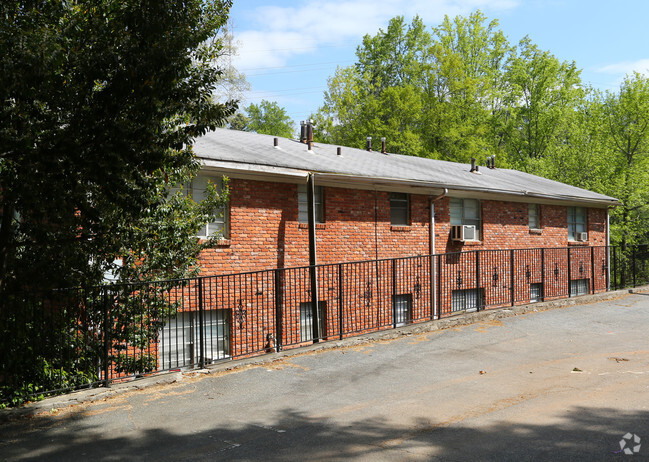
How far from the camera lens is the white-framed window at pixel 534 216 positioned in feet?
71.5

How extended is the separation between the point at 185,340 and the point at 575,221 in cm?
1803

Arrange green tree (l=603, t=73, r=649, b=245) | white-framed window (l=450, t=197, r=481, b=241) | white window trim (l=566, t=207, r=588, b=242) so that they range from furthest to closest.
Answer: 1. green tree (l=603, t=73, r=649, b=245)
2. white window trim (l=566, t=207, r=588, b=242)
3. white-framed window (l=450, t=197, r=481, b=241)

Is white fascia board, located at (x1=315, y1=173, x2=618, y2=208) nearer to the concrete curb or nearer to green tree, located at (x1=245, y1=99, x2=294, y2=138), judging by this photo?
the concrete curb

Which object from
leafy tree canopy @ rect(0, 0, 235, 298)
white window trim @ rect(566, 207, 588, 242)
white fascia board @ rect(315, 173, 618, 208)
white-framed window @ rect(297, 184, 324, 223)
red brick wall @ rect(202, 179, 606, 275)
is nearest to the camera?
leafy tree canopy @ rect(0, 0, 235, 298)

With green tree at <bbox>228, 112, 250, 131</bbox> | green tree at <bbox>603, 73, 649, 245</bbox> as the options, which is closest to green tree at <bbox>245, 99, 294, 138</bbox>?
green tree at <bbox>228, 112, 250, 131</bbox>

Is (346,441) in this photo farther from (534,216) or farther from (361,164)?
(534,216)

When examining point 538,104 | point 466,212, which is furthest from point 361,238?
point 538,104

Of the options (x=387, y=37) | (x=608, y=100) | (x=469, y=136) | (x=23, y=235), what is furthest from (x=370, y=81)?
(x=23, y=235)

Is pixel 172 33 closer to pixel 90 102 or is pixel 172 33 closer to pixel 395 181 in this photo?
pixel 90 102

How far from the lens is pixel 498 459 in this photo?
4969mm

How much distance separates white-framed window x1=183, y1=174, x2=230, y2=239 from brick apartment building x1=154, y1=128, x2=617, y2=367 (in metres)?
0.04

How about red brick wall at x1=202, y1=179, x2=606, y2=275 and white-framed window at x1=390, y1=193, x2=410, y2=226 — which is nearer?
red brick wall at x1=202, y1=179, x2=606, y2=275

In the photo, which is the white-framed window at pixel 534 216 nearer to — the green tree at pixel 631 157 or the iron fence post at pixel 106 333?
the green tree at pixel 631 157

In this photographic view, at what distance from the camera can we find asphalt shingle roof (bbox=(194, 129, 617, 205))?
13805 millimetres
